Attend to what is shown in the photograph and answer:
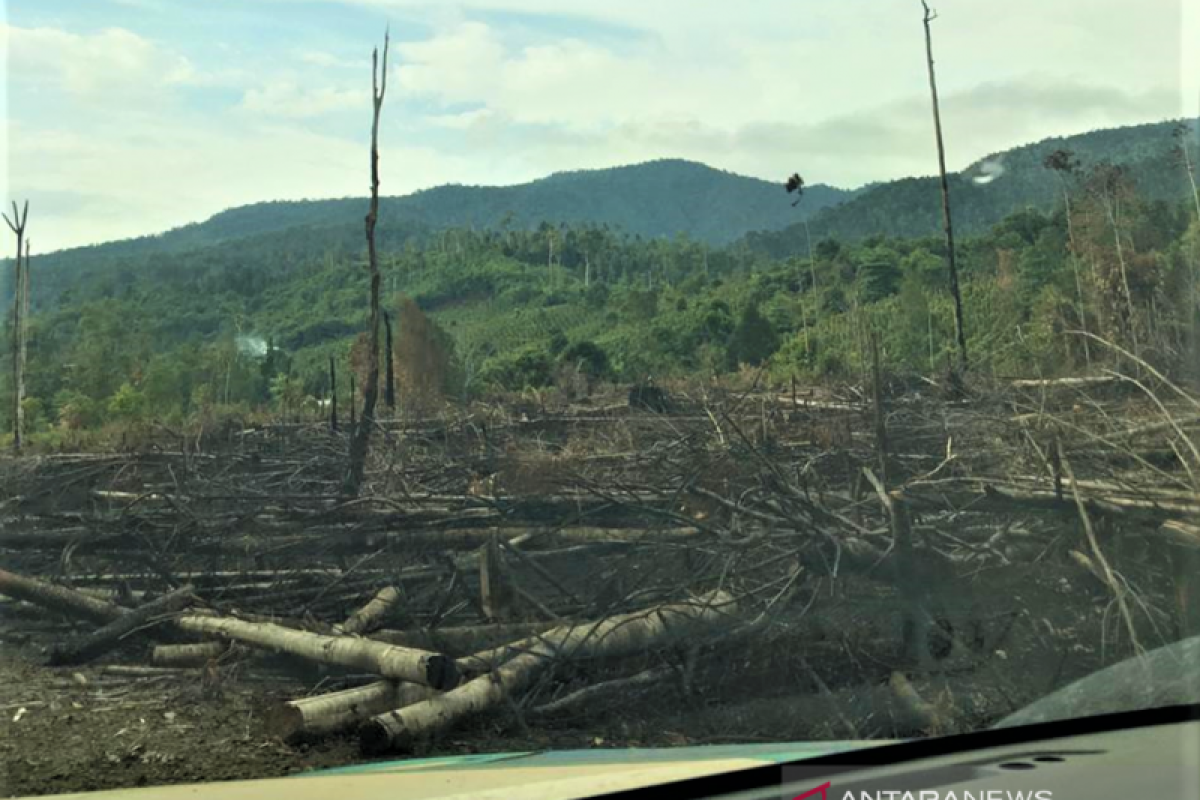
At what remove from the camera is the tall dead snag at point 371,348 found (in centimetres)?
505

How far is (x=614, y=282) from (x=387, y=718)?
3047 millimetres

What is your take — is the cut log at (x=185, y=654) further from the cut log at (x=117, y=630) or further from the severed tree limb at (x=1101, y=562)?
the severed tree limb at (x=1101, y=562)

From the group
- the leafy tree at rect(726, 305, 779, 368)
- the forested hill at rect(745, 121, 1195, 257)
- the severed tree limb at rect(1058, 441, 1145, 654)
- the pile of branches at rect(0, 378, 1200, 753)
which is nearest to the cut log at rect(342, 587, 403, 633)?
the pile of branches at rect(0, 378, 1200, 753)

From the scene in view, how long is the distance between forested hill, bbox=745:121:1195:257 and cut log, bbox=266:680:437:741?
3438 mm

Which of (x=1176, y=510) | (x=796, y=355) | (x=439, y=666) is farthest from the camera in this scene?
(x=796, y=355)

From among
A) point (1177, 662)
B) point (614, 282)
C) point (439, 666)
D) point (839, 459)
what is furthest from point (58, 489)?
point (1177, 662)

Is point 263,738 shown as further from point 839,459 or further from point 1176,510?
point 1176,510

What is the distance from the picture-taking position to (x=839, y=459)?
5.51 meters

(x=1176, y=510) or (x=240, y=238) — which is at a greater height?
(x=240, y=238)

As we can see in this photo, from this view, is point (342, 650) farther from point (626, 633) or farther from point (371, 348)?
point (371, 348)

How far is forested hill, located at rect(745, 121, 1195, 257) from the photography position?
613 centimetres

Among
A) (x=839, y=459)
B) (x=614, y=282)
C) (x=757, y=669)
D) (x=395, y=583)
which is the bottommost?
(x=757, y=669)

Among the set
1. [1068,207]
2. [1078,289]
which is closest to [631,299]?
[1078,289]

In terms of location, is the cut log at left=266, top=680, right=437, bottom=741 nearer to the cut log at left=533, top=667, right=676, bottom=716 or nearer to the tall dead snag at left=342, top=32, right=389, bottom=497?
the cut log at left=533, top=667, right=676, bottom=716
